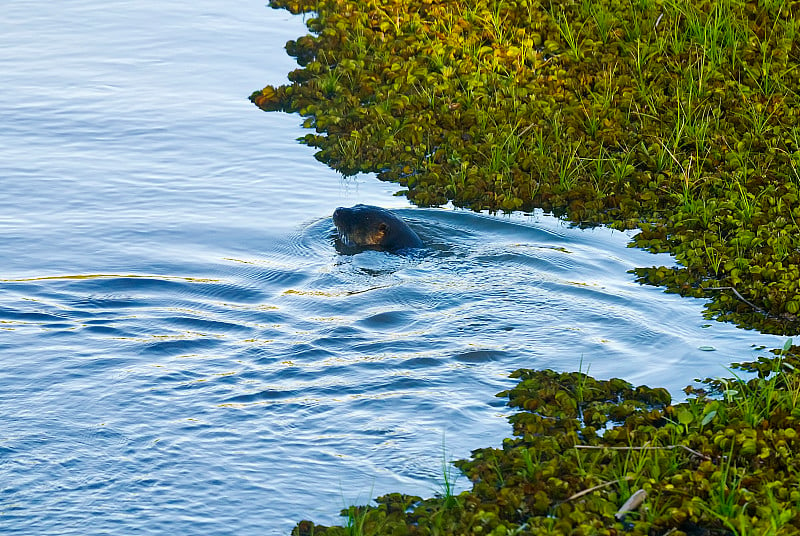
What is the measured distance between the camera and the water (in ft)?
16.1

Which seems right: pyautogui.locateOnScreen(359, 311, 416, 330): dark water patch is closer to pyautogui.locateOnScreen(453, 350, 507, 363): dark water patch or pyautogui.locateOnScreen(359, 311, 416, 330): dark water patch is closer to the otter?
pyautogui.locateOnScreen(453, 350, 507, 363): dark water patch

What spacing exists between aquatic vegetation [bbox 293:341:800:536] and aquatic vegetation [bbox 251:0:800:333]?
1.48 metres

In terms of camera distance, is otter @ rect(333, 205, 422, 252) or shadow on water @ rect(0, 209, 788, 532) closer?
shadow on water @ rect(0, 209, 788, 532)

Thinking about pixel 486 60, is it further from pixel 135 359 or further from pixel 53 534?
pixel 53 534

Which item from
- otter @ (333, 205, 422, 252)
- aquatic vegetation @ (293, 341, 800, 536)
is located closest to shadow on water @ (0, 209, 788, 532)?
otter @ (333, 205, 422, 252)

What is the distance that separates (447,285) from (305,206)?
1976 millimetres

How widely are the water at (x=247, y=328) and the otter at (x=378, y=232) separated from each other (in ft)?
0.43

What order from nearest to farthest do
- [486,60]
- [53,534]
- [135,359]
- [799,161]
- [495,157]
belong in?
[53,534], [135,359], [799,161], [495,157], [486,60]

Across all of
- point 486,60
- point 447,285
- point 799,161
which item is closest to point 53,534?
point 447,285

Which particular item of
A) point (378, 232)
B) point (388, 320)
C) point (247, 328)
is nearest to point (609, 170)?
point (378, 232)

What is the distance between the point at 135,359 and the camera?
5.95 metres

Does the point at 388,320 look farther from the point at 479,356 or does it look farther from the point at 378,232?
the point at 378,232

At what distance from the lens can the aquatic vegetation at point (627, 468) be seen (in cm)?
450

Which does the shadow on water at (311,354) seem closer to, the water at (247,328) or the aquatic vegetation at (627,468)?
the water at (247,328)
